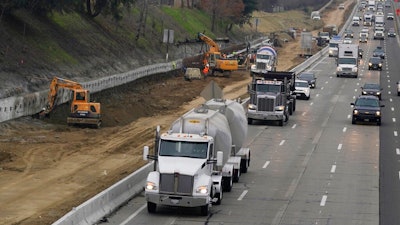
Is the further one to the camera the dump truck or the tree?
the tree

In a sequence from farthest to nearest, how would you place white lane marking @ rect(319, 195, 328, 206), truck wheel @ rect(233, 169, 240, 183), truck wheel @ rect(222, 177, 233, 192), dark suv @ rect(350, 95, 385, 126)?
dark suv @ rect(350, 95, 385, 126)
truck wheel @ rect(233, 169, 240, 183)
truck wheel @ rect(222, 177, 233, 192)
white lane marking @ rect(319, 195, 328, 206)

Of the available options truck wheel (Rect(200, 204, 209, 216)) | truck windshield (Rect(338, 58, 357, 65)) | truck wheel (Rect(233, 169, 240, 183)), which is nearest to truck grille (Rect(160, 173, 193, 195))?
truck wheel (Rect(200, 204, 209, 216))

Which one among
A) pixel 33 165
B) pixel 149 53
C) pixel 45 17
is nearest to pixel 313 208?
pixel 33 165

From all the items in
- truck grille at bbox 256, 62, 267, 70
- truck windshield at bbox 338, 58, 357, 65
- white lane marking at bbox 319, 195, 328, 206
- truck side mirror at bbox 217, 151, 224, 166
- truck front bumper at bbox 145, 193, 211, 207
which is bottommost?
white lane marking at bbox 319, 195, 328, 206

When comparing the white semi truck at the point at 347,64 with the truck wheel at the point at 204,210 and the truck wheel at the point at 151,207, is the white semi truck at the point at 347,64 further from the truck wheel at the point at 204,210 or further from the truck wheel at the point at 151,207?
the truck wheel at the point at 151,207

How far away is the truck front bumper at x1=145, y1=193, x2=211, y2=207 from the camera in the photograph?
93.8 ft

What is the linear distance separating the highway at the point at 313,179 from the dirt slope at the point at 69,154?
9.61ft

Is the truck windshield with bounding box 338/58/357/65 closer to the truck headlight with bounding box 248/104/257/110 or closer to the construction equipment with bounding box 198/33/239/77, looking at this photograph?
the construction equipment with bounding box 198/33/239/77

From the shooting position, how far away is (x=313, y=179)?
37156 mm

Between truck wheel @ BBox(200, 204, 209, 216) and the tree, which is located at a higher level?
the tree

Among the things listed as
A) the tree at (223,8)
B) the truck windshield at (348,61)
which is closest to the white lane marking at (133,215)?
the truck windshield at (348,61)

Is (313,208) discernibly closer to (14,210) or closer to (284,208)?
(284,208)

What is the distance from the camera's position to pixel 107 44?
85062 mm

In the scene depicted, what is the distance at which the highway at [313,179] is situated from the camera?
96.9 ft
